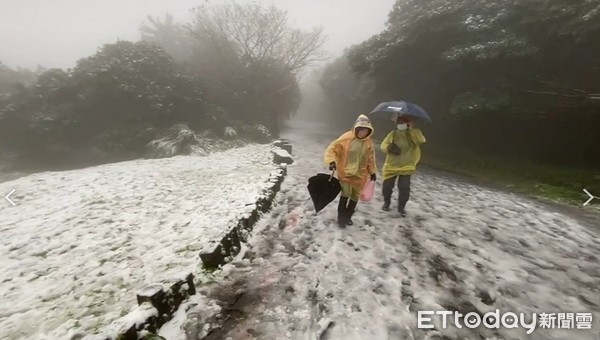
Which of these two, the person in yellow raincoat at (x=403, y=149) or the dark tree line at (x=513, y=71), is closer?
the person in yellow raincoat at (x=403, y=149)

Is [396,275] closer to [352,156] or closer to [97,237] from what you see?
[352,156]

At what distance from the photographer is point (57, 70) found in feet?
53.3

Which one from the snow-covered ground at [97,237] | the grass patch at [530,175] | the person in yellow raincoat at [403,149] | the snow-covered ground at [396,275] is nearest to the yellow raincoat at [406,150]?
the person in yellow raincoat at [403,149]

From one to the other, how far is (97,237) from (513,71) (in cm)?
1407

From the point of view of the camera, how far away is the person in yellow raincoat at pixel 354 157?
496 centimetres

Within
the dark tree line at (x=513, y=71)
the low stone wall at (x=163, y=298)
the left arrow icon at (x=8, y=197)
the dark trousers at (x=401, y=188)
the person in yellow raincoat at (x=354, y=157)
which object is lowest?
the left arrow icon at (x=8, y=197)

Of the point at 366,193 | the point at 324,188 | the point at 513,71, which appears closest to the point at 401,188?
the point at 366,193

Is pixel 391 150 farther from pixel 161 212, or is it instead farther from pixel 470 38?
pixel 470 38

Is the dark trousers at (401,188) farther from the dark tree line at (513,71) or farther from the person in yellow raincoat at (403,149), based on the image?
the dark tree line at (513,71)

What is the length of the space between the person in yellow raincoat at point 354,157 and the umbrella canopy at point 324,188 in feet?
0.42

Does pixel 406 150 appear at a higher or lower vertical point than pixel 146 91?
lower

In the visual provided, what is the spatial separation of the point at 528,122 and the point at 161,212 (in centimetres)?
1285

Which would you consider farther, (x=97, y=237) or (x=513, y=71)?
(x=513, y=71)

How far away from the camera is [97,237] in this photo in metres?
4.85
